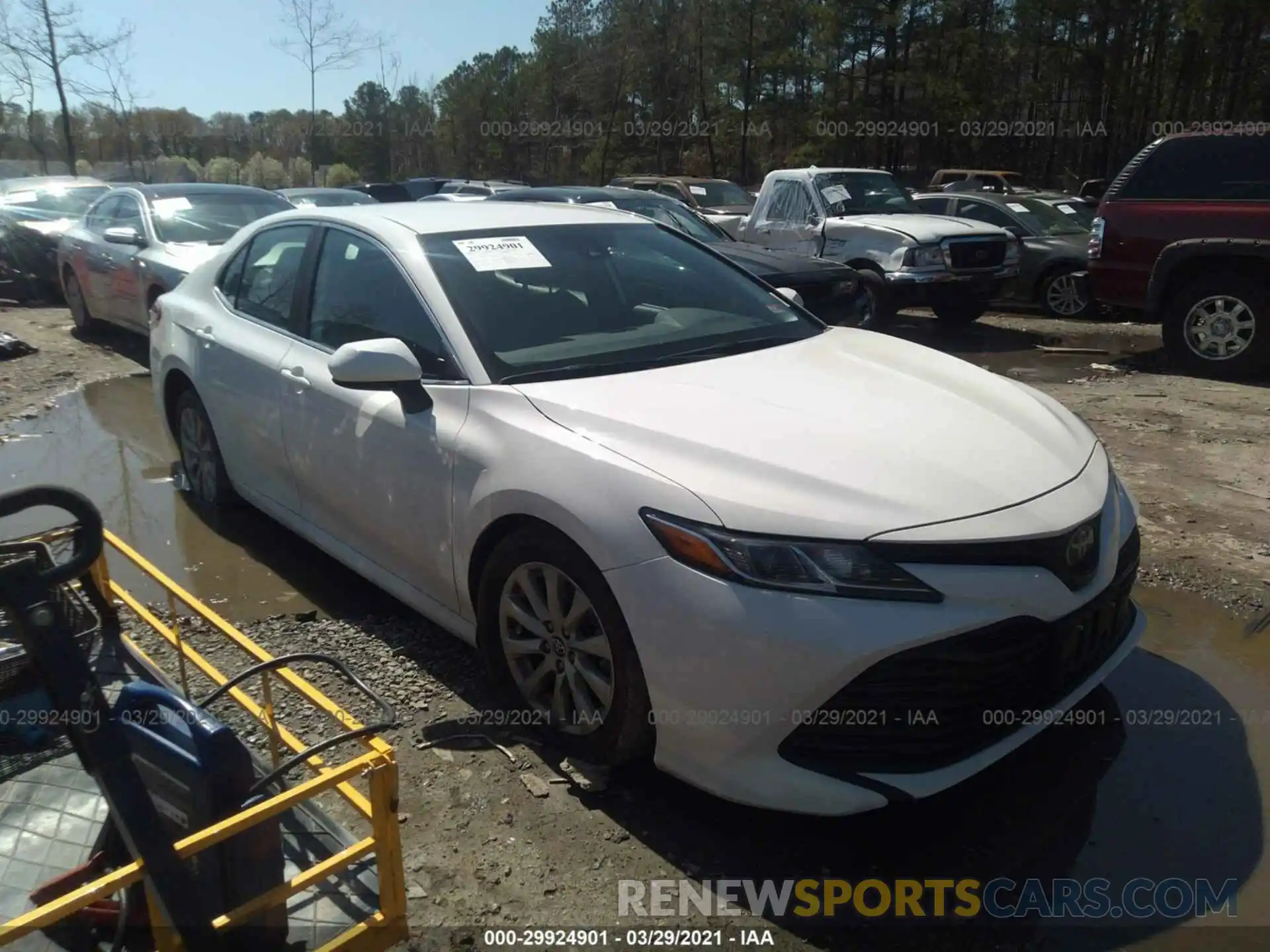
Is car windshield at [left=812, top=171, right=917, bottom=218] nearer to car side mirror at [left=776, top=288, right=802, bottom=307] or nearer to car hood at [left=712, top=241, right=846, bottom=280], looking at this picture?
car hood at [left=712, top=241, right=846, bottom=280]

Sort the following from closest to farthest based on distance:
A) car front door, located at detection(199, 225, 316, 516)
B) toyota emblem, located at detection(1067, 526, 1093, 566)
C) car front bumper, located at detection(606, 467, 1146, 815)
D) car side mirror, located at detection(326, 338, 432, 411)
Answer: car front bumper, located at detection(606, 467, 1146, 815) < toyota emblem, located at detection(1067, 526, 1093, 566) < car side mirror, located at detection(326, 338, 432, 411) < car front door, located at detection(199, 225, 316, 516)

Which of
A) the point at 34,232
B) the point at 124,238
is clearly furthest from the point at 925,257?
the point at 34,232

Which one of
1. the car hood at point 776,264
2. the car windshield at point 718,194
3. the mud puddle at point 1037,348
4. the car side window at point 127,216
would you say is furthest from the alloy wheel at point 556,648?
the car windshield at point 718,194

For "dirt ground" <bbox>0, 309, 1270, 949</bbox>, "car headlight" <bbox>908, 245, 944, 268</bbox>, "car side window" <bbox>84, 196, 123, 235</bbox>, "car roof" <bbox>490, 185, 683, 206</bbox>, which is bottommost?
"dirt ground" <bbox>0, 309, 1270, 949</bbox>

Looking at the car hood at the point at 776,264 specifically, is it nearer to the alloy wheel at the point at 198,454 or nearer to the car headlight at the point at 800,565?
the alloy wheel at the point at 198,454

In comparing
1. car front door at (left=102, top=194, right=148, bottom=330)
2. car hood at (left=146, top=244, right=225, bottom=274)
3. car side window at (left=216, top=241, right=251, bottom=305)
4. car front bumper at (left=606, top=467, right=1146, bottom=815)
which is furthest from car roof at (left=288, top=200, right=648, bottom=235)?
car front door at (left=102, top=194, right=148, bottom=330)

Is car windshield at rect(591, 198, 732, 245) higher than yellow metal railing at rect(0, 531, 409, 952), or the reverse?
car windshield at rect(591, 198, 732, 245)

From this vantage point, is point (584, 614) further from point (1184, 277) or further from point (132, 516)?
point (1184, 277)

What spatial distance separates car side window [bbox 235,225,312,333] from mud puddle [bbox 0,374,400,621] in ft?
3.74

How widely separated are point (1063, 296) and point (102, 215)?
10624 mm

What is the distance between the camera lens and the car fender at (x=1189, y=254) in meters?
8.14

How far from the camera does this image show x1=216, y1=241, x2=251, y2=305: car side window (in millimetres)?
4863

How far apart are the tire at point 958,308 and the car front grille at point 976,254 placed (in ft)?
1.04

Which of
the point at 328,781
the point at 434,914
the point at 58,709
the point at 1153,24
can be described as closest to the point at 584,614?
the point at 434,914
